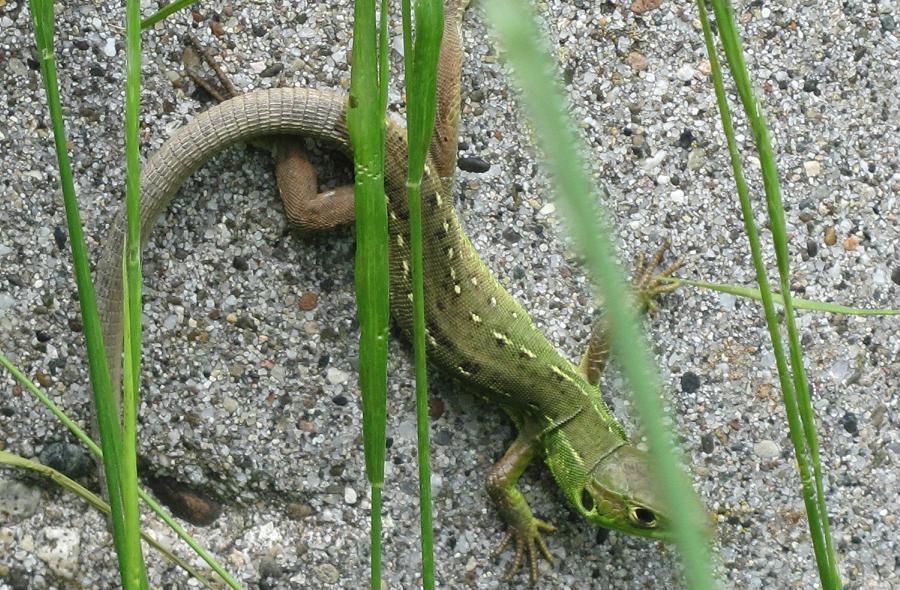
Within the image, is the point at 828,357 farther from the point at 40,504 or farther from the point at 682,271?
the point at 40,504

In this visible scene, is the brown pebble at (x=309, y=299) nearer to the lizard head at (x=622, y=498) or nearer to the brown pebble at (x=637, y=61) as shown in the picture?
the lizard head at (x=622, y=498)

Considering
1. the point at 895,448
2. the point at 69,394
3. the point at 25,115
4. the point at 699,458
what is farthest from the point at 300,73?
the point at 895,448

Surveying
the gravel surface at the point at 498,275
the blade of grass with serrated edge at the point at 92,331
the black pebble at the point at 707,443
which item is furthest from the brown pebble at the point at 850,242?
the blade of grass with serrated edge at the point at 92,331

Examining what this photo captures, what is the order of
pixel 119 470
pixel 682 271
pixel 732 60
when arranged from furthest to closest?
pixel 682 271
pixel 119 470
pixel 732 60

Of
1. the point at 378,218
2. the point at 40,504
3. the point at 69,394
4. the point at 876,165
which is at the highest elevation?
the point at 876,165

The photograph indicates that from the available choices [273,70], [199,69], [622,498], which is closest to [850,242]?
[622,498]

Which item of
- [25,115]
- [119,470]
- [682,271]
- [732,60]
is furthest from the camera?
[682,271]
